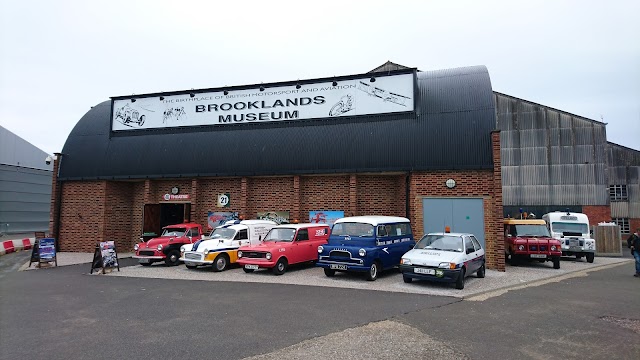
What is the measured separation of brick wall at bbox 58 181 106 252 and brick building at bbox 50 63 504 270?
6 cm

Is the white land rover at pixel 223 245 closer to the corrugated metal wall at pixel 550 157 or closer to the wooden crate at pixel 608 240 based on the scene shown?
the wooden crate at pixel 608 240

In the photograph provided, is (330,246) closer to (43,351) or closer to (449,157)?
(449,157)

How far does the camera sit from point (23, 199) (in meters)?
32.0

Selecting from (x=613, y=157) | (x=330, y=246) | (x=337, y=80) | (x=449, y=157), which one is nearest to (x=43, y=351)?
(x=330, y=246)

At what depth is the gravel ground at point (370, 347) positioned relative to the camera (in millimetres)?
5457

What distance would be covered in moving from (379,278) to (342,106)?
357 inches

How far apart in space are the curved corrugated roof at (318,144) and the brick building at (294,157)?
0.19 ft

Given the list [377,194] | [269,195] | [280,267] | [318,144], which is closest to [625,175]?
[377,194]

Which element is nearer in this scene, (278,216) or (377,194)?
(377,194)

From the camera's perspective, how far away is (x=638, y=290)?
A: 35.9 ft

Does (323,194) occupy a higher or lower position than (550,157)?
lower

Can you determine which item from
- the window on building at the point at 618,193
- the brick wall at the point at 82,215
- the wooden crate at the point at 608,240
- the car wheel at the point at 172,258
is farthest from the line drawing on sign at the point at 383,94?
the window on building at the point at 618,193

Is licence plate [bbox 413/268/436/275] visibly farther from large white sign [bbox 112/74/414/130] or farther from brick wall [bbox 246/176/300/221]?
large white sign [bbox 112/74/414/130]

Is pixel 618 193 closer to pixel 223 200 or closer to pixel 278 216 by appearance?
pixel 278 216
